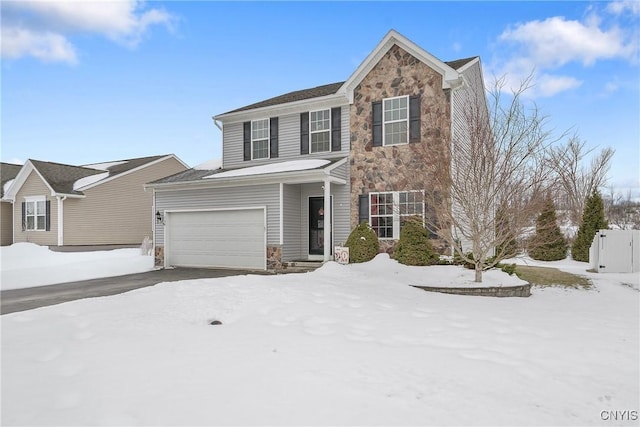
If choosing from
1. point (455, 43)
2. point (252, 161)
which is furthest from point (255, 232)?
point (455, 43)

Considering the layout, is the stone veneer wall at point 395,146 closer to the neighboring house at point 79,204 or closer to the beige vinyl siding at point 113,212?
the beige vinyl siding at point 113,212

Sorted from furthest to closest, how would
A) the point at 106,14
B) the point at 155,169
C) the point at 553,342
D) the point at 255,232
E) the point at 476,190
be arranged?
the point at 155,169 → the point at 255,232 → the point at 106,14 → the point at 476,190 → the point at 553,342

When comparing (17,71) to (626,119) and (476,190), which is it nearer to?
(476,190)

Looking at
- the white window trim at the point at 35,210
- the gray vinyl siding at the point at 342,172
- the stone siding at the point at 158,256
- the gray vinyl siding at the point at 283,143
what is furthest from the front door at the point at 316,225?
the white window trim at the point at 35,210

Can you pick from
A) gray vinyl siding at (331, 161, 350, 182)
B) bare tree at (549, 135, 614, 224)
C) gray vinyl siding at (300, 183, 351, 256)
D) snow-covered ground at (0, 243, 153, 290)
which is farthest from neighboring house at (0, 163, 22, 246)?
bare tree at (549, 135, 614, 224)

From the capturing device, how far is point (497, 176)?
8.98 meters

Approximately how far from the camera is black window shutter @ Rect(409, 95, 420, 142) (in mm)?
12039

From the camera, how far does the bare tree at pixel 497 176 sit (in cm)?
885

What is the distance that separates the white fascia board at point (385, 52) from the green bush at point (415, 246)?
14.5ft

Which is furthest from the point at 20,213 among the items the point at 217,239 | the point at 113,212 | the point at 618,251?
the point at 618,251

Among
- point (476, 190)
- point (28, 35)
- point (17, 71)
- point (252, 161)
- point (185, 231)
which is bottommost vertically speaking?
point (185, 231)

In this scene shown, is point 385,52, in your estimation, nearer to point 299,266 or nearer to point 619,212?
point 299,266

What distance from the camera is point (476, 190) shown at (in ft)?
29.5

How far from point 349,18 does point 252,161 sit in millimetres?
6240
